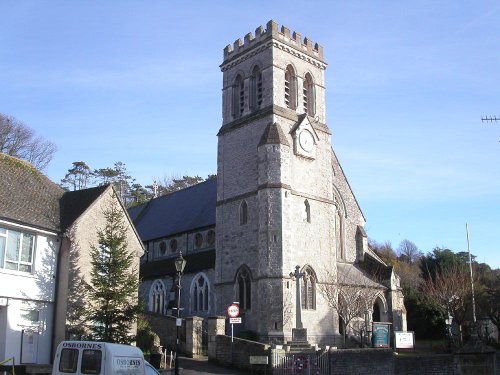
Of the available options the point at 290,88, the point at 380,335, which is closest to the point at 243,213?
the point at 290,88

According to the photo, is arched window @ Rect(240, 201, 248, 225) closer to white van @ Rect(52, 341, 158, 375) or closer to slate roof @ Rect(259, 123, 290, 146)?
slate roof @ Rect(259, 123, 290, 146)

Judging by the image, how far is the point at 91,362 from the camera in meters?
14.4

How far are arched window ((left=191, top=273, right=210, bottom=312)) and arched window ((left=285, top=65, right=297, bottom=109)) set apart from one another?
12055 mm

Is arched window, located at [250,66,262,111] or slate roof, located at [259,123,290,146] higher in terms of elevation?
arched window, located at [250,66,262,111]

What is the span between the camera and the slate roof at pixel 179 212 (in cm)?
4253

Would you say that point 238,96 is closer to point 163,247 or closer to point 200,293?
point 200,293

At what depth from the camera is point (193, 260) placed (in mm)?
39844

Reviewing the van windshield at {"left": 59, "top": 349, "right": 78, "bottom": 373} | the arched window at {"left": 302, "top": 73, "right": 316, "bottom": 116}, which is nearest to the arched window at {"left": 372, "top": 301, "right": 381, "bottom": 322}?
the arched window at {"left": 302, "top": 73, "right": 316, "bottom": 116}

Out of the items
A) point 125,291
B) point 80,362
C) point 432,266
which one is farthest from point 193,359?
point 432,266

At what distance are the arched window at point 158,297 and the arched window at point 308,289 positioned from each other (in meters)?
11.8

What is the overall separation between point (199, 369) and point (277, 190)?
11949 millimetres

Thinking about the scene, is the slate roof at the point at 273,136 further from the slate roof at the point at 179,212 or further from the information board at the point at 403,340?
the information board at the point at 403,340

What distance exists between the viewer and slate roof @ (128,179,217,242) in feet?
140

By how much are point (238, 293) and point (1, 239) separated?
1598cm
